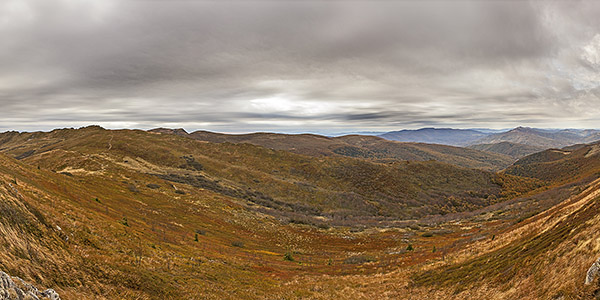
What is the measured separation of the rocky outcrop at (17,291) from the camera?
5.63 meters

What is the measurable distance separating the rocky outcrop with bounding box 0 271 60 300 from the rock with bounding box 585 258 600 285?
15763mm

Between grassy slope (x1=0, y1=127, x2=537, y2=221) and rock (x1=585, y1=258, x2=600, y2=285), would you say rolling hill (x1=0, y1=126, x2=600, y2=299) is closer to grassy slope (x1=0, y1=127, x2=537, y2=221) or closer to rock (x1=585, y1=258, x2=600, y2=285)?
rock (x1=585, y1=258, x2=600, y2=285)

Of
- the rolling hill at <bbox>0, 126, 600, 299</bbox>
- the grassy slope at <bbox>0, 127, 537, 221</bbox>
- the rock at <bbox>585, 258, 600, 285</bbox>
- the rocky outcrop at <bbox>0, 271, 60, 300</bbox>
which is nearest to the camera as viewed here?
the rocky outcrop at <bbox>0, 271, 60, 300</bbox>

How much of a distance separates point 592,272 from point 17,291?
638 inches

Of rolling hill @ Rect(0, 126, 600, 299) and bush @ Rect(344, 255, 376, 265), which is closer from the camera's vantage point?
rolling hill @ Rect(0, 126, 600, 299)

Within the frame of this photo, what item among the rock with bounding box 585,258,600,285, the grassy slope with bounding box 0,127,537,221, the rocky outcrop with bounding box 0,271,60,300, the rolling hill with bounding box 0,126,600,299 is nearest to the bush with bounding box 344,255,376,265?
the rolling hill with bounding box 0,126,600,299

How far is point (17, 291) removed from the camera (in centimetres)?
604

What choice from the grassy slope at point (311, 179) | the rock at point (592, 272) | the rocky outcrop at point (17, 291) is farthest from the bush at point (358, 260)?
the grassy slope at point (311, 179)

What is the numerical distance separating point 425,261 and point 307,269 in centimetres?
1151

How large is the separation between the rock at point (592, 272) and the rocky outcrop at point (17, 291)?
15763 mm

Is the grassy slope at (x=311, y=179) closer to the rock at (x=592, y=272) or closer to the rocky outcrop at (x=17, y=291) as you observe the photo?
the rocky outcrop at (x=17, y=291)

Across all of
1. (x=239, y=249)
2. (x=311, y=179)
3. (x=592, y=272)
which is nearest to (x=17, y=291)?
(x=592, y=272)

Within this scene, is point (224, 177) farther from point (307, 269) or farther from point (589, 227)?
point (589, 227)

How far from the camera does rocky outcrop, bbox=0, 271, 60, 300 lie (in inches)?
222
